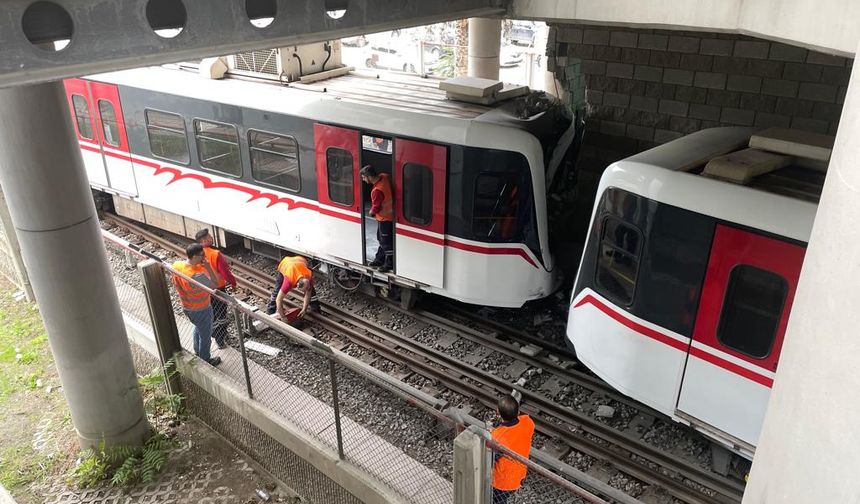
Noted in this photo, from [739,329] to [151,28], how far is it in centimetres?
550

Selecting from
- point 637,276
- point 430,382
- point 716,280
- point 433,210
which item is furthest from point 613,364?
point 433,210

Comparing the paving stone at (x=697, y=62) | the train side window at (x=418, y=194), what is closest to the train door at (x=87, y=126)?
the train side window at (x=418, y=194)

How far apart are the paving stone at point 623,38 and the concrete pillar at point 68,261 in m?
9.25

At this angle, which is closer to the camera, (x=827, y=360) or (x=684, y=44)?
(x=827, y=360)

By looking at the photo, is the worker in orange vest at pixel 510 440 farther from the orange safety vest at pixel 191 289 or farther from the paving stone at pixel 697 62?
the paving stone at pixel 697 62

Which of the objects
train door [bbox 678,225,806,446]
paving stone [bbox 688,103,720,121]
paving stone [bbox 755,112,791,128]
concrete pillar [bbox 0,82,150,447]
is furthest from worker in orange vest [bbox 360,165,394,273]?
paving stone [bbox 755,112,791,128]

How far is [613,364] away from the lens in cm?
693

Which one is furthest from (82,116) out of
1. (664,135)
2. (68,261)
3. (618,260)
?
(664,135)

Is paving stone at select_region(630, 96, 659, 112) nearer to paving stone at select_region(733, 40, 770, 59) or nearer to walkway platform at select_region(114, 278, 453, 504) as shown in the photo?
paving stone at select_region(733, 40, 770, 59)

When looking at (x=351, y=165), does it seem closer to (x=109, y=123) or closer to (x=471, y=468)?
(x=471, y=468)

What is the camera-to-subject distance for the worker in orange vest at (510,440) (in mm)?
5047

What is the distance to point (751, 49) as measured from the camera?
10.3 m

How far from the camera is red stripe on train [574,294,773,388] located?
5.88 meters

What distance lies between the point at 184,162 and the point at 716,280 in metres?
8.76
